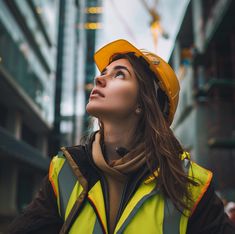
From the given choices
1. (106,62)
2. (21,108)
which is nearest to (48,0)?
(21,108)

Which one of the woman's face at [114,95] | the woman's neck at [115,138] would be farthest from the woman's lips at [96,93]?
the woman's neck at [115,138]

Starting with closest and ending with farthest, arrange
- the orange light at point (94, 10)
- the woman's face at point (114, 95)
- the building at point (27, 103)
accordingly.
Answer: the woman's face at point (114, 95), the building at point (27, 103), the orange light at point (94, 10)

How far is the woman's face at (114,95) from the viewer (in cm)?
226

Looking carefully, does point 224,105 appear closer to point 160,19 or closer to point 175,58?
point 175,58

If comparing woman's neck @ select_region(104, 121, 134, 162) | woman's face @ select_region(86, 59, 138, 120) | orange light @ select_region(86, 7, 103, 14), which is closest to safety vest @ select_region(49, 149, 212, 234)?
woman's neck @ select_region(104, 121, 134, 162)

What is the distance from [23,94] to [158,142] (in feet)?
79.1

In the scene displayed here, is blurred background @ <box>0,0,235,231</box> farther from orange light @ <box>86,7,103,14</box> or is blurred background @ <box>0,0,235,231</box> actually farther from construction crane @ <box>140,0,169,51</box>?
orange light @ <box>86,7,103,14</box>

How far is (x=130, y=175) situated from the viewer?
2158mm

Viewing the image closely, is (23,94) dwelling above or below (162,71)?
above

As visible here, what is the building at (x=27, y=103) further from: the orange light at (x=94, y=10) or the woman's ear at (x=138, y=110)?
the orange light at (x=94, y=10)

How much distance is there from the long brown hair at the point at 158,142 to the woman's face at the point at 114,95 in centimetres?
8

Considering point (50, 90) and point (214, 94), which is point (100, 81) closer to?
point (214, 94)

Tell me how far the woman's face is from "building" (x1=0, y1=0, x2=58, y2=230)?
595 inches

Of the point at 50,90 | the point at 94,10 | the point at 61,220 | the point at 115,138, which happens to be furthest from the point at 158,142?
the point at 94,10
